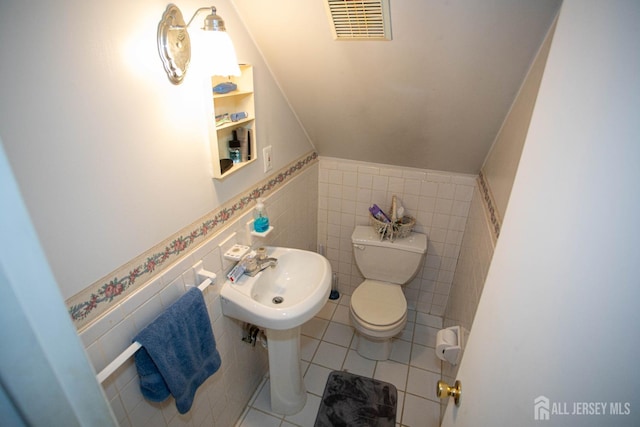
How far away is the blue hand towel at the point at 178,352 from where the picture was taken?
1.04m

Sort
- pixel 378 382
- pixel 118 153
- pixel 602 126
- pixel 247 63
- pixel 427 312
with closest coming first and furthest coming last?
1. pixel 602 126
2. pixel 118 153
3. pixel 247 63
4. pixel 378 382
5. pixel 427 312

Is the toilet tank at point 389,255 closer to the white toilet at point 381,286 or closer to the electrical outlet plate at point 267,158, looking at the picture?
the white toilet at point 381,286

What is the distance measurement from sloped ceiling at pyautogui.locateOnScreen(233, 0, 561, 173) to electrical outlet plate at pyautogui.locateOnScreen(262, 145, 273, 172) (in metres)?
0.33

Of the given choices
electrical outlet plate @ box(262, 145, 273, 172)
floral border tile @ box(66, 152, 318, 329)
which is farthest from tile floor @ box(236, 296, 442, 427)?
electrical outlet plate @ box(262, 145, 273, 172)

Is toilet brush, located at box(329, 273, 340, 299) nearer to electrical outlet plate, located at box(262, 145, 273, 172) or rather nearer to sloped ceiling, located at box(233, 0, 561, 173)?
sloped ceiling, located at box(233, 0, 561, 173)

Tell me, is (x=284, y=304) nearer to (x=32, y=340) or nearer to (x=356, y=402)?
(x=356, y=402)

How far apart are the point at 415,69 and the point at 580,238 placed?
1.08 metres

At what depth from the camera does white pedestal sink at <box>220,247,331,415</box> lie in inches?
51.7

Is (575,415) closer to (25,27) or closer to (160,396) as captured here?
(160,396)

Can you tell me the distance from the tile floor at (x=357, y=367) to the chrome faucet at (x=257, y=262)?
0.92m

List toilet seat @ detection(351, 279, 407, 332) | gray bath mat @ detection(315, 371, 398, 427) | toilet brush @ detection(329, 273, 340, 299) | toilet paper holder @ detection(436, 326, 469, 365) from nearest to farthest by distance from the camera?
1. toilet paper holder @ detection(436, 326, 469, 365)
2. gray bath mat @ detection(315, 371, 398, 427)
3. toilet seat @ detection(351, 279, 407, 332)
4. toilet brush @ detection(329, 273, 340, 299)

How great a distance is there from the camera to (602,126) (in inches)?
17.4

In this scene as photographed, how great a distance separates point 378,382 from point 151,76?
6.56ft

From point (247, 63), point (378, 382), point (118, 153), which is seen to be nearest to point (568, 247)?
point (118, 153)
